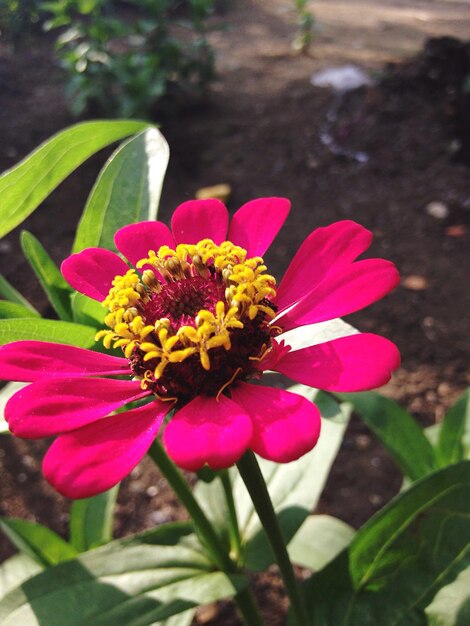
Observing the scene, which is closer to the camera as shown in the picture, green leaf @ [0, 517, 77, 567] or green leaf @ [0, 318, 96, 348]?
green leaf @ [0, 318, 96, 348]

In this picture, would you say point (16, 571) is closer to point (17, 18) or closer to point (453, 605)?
point (453, 605)

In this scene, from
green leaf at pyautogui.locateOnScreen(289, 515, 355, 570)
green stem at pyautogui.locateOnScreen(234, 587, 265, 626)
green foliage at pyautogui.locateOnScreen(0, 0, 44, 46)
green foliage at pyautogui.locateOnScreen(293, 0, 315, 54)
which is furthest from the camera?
green foliage at pyautogui.locateOnScreen(0, 0, 44, 46)

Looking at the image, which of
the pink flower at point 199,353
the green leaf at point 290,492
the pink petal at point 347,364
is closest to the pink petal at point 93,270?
the pink flower at point 199,353

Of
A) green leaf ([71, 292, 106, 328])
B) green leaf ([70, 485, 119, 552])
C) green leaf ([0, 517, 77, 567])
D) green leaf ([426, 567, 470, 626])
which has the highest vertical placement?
green leaf ([71, 292, 106, 328])

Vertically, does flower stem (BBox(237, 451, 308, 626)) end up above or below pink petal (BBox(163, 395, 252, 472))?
below

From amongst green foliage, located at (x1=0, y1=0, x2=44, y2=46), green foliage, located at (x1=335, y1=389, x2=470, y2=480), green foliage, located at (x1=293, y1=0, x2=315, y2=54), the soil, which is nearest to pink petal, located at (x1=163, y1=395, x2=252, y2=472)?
green foliage, located at (x1=335, y1=389, x2=470, y2=480)

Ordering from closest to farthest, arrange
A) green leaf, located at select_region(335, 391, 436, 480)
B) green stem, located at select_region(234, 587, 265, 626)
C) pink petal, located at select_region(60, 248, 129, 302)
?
pink petal, located at select_region(60, 248, 129, 302)
green stem, located at select_region(234, 587, 265, 626)
green leaf, located at select_region(335, 391, 436, 480)

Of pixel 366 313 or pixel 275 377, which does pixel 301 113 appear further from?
pixel 275 377

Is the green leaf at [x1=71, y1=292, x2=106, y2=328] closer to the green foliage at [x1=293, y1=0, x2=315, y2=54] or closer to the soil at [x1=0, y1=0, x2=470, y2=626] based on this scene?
the soil at [x1=0, y1=0, x2=470, y2=626]
